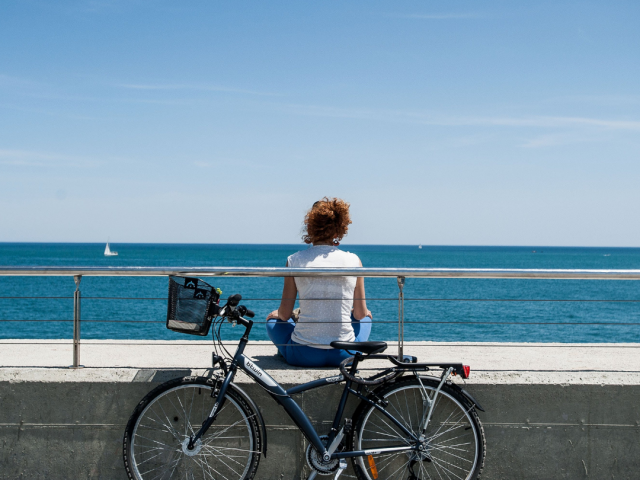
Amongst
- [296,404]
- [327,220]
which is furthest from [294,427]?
[327,220]

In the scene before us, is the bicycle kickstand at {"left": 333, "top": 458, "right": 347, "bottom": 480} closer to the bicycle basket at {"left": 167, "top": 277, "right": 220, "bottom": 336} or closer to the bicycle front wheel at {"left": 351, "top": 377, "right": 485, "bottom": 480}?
the bicycle front wheel at {"left": 351, "top": 377, "right": 485, "bottom": 480}

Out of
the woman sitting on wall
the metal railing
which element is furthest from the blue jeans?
the metal railing

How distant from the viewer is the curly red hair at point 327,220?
462cm

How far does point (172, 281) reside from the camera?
390 cm

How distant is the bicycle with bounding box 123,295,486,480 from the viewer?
12.5 feet

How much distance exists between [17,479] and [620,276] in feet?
13.4

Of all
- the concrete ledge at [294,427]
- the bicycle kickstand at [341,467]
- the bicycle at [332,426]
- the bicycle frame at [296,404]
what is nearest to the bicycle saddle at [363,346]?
the bicycle at [332,426]

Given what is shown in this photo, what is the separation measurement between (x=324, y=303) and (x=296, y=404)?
0.85 meters

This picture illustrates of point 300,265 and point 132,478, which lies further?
point 300,265

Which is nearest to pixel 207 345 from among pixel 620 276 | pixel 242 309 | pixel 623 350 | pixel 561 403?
pixel 242 309

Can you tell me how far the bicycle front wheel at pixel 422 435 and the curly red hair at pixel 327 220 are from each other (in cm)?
124

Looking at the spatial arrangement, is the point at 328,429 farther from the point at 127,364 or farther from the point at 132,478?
the point at 127,364

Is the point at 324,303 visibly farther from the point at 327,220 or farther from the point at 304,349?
the point at 327,220

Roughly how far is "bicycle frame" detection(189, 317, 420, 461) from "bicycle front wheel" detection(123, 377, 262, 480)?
0.51 ft
